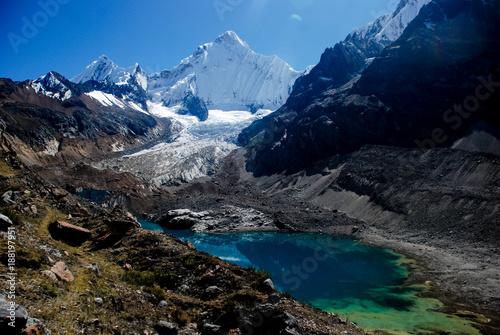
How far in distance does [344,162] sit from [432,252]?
4531 cm

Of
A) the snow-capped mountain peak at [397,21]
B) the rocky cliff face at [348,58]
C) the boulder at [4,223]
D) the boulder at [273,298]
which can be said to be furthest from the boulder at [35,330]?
the snow-capped mountain peak at [397,21]

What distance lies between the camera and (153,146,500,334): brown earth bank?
94.2ft

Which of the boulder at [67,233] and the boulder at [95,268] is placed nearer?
the boulder at [95,268]

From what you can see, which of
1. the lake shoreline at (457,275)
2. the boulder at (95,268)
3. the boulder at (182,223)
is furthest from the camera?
the boulder at (182,223)

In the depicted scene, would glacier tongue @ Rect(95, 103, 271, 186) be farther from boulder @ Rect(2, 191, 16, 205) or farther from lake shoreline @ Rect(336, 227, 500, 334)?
boulder @ Rect(2, 191, 16, 205)

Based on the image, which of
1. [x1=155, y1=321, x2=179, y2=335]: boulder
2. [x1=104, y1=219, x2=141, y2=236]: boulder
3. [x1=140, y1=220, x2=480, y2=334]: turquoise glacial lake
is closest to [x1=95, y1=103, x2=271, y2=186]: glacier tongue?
[x1=140, y1=220, x2=480, y2=334]: turquoise glacial lake

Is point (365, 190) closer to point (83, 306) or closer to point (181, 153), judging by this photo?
point (83, 306)

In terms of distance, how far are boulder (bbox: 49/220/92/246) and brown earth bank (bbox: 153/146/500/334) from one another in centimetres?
2425

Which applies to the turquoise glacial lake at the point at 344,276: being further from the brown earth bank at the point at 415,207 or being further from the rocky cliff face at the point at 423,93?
the rocky cliff face at the point at 423,93

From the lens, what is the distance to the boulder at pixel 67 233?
14.0 m

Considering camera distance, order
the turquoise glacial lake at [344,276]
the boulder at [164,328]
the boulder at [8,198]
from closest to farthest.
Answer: the boulder at [164,328] < the boulder at [8,198] < the turquoise glacial lake at [344,276]

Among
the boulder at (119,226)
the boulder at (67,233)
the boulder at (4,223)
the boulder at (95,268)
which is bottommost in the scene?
the boulder at (95,268)

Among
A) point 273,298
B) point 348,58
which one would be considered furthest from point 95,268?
point 348,58

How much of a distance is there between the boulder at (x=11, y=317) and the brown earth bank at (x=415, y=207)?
929 inches
